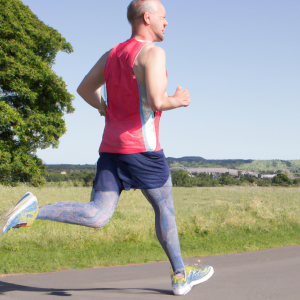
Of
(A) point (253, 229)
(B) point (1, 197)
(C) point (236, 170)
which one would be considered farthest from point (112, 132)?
(C) point (236, 170)

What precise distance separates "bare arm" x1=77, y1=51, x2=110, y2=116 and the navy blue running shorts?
481mm

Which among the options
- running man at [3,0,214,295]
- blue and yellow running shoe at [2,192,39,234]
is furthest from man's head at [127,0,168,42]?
blue and yellow running shoe at [2,192,39,234]

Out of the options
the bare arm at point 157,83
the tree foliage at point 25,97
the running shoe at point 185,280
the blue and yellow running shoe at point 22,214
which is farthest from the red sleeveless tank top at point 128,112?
the tree foliage at point 25,97

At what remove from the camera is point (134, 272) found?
4023mm

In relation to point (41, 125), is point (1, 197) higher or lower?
lower

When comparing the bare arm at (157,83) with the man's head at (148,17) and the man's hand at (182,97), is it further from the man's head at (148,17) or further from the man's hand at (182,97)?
the man's head at (148,17)

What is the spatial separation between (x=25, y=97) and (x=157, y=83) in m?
11.9

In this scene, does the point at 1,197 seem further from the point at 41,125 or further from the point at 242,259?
the point at 242,259

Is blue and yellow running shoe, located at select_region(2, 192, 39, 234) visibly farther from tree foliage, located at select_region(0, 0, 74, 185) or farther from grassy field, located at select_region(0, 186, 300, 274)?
tree foliage, located at select_region(0, 0, 74, 185)

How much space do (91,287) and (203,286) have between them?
103cm

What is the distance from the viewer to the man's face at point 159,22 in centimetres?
233

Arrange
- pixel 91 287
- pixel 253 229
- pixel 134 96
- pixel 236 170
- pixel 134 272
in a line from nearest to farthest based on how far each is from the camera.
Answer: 1. pixel 134 96
2. pixel 91 287
3. pixel 134 272
4. pixel 253 229
5. pixel 236 170

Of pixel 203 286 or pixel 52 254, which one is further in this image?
pixel 52 254

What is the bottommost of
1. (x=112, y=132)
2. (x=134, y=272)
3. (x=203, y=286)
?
(x=134, y=272)
